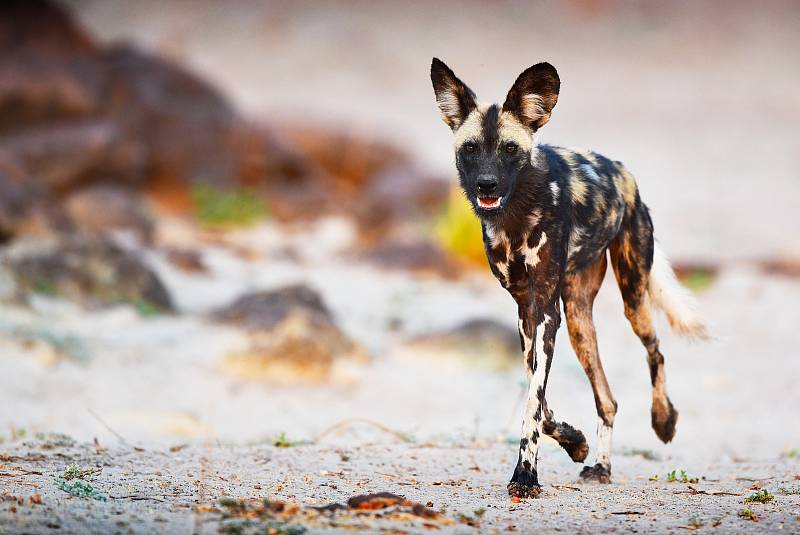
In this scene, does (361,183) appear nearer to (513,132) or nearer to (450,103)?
(450,103)

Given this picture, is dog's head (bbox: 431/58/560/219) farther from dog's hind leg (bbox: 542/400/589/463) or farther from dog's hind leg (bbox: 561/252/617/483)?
dog's hind leg (bbox: 542/400/589/463)

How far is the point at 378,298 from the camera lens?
13.0m

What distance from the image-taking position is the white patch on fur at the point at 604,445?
197 inches

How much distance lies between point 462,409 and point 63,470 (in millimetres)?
5083

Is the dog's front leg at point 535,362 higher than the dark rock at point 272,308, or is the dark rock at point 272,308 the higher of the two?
the dark rock at point 272,308

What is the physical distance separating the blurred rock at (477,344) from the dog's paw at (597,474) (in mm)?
5023

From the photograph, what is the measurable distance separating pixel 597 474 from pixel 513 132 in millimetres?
1923

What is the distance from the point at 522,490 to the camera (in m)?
4.23

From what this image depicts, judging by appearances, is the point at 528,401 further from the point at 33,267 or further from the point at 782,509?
the point at 33,267

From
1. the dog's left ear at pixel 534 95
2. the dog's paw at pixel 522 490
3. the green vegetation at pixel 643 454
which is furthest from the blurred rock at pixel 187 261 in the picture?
the dog's paw at pixel 522 490

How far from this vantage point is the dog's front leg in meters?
4.39

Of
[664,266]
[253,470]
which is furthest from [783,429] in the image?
[253,470]

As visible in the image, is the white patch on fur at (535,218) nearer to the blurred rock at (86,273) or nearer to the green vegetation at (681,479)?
the green vegetation at (681,479)

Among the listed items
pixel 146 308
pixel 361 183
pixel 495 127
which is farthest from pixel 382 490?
pixel 361 183
